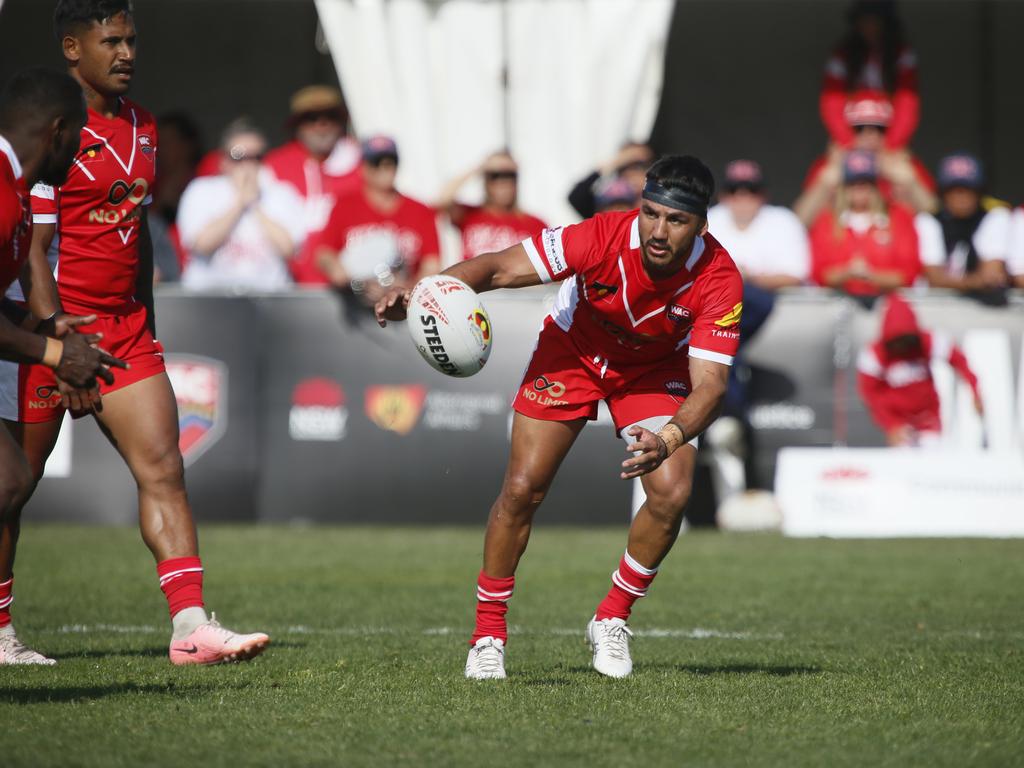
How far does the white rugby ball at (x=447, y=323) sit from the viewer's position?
20.6 feet

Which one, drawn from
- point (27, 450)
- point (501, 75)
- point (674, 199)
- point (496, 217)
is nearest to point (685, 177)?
point (674, 199)

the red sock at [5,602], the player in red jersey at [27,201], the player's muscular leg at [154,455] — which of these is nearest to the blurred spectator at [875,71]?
the player's muscular leg at [154,455]

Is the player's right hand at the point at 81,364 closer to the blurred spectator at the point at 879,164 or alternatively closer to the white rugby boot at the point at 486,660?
the white rugby boot at the point at 486,660

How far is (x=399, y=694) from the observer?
6.00 metres

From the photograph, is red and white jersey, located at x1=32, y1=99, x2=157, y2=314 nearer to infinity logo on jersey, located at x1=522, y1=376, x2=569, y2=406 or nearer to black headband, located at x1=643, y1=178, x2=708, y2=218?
infinity logo on jersey, located at x1=522, y1=376, x2=569, y2=406

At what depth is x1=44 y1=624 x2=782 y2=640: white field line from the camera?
25.7 feet

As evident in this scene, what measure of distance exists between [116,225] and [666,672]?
3.13 metres

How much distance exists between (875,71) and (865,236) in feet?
8.78

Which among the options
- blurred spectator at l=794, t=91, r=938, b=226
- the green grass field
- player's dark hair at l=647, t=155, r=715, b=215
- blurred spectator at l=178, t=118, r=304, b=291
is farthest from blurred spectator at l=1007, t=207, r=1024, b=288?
player's dark hair at l=647, t=155, r=715, b=215

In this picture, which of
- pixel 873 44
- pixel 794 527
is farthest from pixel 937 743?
pixel 873 44

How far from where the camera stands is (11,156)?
5.55 meters

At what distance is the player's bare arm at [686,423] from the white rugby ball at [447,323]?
0.75 meters

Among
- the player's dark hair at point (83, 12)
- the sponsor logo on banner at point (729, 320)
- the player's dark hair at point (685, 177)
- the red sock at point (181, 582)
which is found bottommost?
the red sock at point (181, 582)

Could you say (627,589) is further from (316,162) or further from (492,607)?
(316,162)
